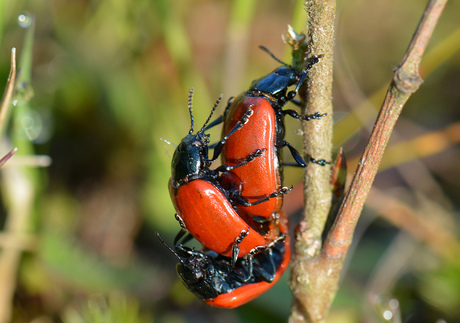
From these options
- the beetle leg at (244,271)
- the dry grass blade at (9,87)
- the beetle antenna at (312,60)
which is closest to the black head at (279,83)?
the beetle antenna at (312,60)

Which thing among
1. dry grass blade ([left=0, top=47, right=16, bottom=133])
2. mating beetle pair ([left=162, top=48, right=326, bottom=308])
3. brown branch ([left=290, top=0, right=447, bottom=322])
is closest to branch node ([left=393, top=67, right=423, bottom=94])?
brown branch ([left=290, top=0, right=447, bottom=322])

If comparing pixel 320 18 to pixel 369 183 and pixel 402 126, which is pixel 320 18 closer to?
pixel 369 183

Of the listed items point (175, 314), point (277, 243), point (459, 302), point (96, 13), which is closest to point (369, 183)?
point (277, 243)

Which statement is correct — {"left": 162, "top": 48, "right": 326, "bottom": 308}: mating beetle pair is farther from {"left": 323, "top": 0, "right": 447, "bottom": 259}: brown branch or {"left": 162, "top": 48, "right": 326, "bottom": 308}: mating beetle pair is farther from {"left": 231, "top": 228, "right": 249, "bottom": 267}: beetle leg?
{"left": 323, "top": 0, "right": 447, "bottom": 259}: brown branch

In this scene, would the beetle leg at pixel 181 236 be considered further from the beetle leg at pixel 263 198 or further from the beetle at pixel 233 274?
the beetle leg at pixel 263 198

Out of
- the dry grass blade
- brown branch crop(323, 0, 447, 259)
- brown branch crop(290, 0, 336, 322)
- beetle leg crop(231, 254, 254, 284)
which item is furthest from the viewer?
beetle leg crop(231, 254, 254, 284)

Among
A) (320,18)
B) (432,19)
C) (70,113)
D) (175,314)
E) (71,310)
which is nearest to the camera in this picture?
(432,19)
